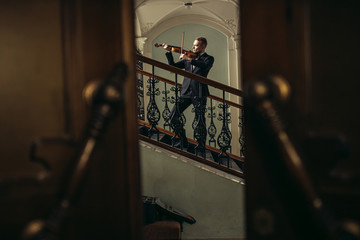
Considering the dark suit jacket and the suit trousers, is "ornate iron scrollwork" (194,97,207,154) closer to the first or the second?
the suit trousers

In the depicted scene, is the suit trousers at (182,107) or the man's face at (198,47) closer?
the suit trousers at (182,107)

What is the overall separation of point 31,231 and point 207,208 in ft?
8.51

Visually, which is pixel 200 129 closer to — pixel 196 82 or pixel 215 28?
pixel 196 82

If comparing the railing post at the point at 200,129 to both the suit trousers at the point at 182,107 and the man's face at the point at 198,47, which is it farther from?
the man's face at the point at 198,47

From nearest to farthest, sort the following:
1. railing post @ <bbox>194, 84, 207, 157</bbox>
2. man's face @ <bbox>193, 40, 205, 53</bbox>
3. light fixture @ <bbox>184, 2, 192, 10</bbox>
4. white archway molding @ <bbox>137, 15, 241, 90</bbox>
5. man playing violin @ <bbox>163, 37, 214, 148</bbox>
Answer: railing post @ <bbox>194, 84, 207, 157</bbox> → man playing violin @ <bbox>163, 37, 214, 148</bbox> → man's face @ <bbox>193, 40, 205, 53</bbox> → light fixture @ <bbox>184, 2, 192, 10</bbox> → white archway molding @ <bbox>137, 15, 241, 90</bbox>

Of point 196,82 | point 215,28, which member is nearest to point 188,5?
point 215,28

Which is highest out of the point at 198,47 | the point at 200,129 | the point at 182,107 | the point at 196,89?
the point at 198,47

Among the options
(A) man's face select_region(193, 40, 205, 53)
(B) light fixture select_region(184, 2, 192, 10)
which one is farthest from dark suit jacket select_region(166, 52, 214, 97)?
(B) light fixture select_region(184, 2, 192, 10)

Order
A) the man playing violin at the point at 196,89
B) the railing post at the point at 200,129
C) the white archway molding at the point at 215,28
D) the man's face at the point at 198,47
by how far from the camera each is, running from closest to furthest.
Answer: the railing post at the point at 200,129 → the man playing violin at the point at 196,89 → the man's face at the point at 198,47 → the white archway molding at the point at 215,28

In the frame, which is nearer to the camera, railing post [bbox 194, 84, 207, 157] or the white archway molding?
railing post [bbox 194, 84, 207, 157]

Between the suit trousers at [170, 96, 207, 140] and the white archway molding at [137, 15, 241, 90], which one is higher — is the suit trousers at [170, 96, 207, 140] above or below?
below

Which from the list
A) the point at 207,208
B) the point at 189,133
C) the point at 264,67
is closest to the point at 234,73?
the point at 189,133

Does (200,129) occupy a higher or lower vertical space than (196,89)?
lower

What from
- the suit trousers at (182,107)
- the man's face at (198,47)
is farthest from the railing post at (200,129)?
the man's face at (198,47)
